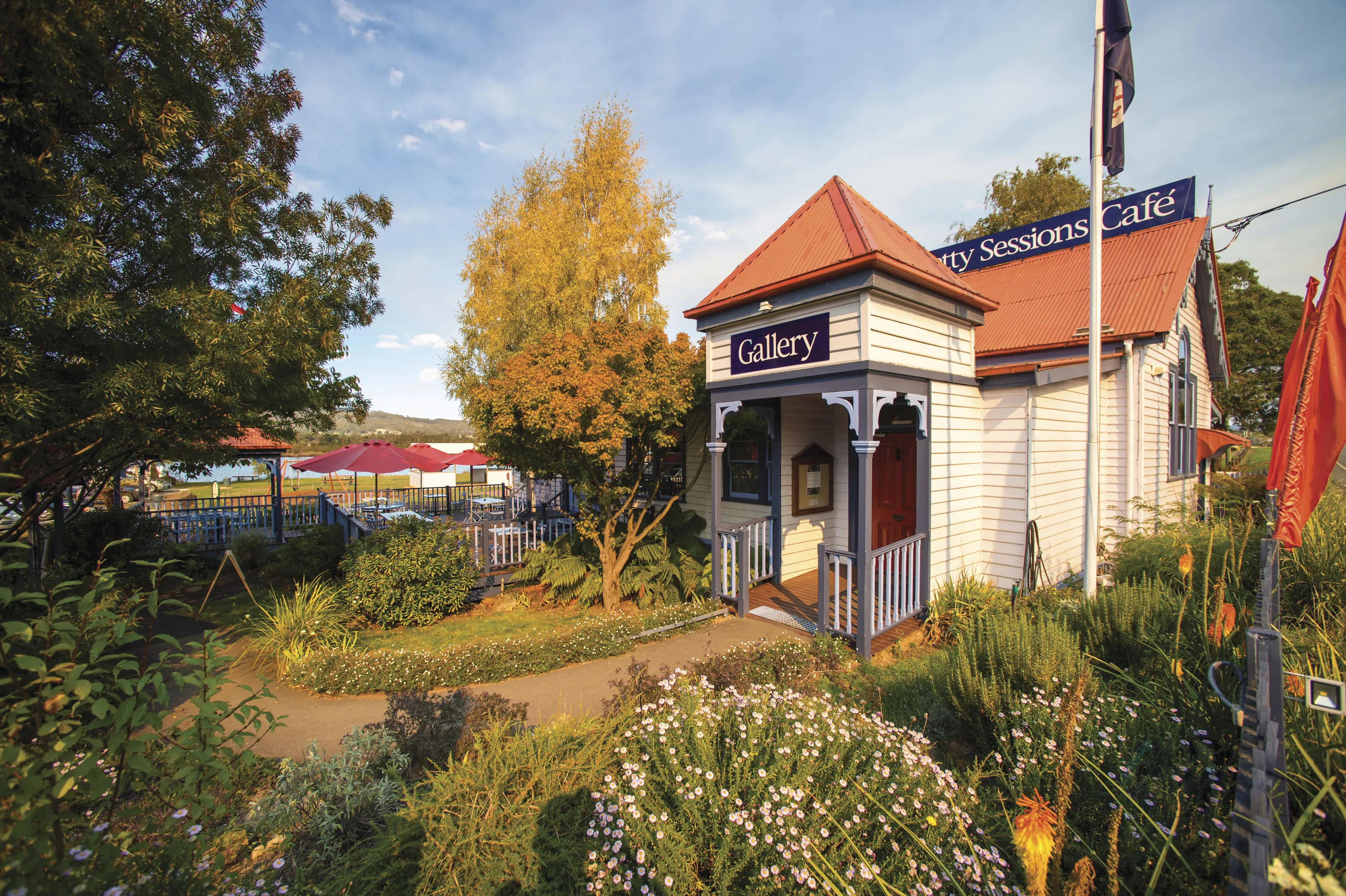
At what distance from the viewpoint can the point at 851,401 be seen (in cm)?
627

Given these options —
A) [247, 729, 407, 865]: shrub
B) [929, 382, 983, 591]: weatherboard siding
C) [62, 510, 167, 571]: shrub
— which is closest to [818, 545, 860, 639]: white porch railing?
[929, 382, 983, 591]: weatherboard siding

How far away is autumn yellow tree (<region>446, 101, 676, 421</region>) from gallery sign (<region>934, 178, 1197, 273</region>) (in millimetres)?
7951

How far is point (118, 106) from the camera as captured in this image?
4.34m

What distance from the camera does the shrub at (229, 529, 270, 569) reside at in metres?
12.2

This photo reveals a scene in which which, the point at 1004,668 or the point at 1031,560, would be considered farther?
the point at 1031,560

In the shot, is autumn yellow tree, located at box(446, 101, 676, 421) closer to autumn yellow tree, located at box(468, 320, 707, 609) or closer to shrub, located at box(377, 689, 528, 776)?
autumn yellow tree, located at box(468, 320, 707, 609)

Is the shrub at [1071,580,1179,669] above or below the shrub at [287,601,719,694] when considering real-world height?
above

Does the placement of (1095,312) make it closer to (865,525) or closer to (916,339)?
A: (916,339)

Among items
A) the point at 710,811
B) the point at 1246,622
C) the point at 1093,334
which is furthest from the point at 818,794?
the point at 1093,334

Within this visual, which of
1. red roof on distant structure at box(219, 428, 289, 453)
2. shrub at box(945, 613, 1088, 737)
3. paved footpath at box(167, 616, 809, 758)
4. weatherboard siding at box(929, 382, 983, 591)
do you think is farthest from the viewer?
red roof on distant structure at box(219, 428, 289, 453)

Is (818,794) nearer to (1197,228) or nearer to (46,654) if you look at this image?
(46,654)

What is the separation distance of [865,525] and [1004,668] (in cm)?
205

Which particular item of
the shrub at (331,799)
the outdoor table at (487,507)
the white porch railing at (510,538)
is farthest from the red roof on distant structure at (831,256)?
the outdoor table at (487,507)

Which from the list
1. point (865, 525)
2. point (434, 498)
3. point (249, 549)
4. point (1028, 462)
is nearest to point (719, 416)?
point (865, 525)
